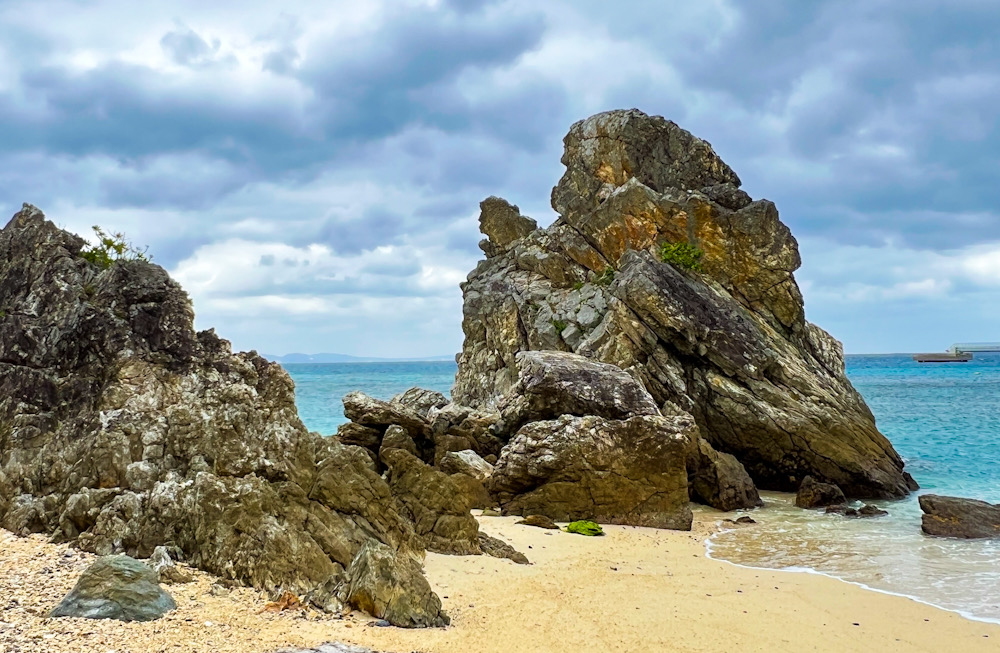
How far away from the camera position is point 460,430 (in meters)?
18.6

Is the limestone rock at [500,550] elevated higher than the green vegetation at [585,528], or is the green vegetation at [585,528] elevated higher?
the limestone rock at [500,550]

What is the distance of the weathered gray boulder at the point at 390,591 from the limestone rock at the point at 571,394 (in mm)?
10252

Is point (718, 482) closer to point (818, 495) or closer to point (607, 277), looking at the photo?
point (818, 495)

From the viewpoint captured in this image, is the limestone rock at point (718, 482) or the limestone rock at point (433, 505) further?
the limestone rock at point (718, 482)

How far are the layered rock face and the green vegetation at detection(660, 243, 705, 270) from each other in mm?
148

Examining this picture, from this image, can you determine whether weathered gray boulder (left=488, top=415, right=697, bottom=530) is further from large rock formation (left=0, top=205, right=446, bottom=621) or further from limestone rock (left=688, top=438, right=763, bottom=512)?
large rock formation (left=0, top=205, right=446, bottom=621)

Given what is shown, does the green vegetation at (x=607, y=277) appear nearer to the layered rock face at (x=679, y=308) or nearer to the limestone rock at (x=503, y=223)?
the layered rock face at (x=679, y=308)

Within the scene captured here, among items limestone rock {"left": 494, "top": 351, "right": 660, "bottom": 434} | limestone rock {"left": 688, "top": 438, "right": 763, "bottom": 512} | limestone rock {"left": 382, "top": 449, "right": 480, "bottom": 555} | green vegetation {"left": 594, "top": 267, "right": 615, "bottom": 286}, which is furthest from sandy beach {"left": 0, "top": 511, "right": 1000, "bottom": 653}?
green vegetation {"left": 594, "top": 267, "right": 615, "bottom": 286}

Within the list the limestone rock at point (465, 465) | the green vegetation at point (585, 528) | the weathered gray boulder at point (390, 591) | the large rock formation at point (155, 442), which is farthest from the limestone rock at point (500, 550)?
the limestone rock at point (465, 465)

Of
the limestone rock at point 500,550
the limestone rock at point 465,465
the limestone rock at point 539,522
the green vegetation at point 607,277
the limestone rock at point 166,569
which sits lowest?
the limestone rock at point 539,522

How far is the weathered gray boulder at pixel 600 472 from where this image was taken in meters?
14.9

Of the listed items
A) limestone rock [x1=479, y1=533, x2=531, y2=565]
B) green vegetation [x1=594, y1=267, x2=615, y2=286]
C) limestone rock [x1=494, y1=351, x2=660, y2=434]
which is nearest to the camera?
limestone rock [x1=479, y1=533, x2=531, y2=565]

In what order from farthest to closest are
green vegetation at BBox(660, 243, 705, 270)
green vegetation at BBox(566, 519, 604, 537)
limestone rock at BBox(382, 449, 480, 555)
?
green vegetation at BBox(660, 243, 705, 270), green vegetation at BBox(566, 519, 604, 537), limestone rock at BBox(382, 449, 480, 555)

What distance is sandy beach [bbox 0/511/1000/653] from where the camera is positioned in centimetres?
573
